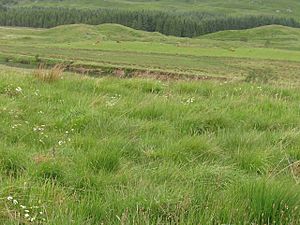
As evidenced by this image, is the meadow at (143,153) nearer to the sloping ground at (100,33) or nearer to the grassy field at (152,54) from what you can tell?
the grassy field at (152,54)

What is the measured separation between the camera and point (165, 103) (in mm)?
9180

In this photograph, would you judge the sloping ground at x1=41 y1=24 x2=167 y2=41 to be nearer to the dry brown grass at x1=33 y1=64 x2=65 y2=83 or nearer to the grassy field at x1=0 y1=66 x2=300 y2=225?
the dry brown grass at x1=33 y1=64 x2=65 y2=83

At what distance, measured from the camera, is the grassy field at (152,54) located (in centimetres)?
7550

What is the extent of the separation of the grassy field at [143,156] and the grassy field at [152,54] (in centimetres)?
1512

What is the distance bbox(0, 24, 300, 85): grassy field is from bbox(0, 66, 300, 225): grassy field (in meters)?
15.1

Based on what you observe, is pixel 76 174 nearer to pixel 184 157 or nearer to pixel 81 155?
pixel 81 155

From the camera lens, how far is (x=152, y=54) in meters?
105

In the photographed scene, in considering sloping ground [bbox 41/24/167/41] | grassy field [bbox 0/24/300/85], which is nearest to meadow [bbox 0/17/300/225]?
grassy field [bbox 0/24/300/85]

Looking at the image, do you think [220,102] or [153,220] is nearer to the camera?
[153,220]

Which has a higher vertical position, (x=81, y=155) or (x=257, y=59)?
(x=81, y=155)

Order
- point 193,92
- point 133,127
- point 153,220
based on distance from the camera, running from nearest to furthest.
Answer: point 153,220, point 133,127, point 193,92

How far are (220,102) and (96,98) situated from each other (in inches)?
110

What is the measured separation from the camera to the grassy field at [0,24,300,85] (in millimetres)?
75500

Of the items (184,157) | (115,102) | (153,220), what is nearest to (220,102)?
(115,102)
